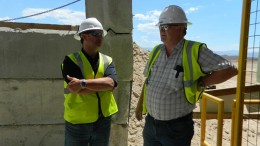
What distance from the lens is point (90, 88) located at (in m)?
3.01

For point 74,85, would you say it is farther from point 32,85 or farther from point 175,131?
point 32,85

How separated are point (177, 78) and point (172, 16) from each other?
529mm

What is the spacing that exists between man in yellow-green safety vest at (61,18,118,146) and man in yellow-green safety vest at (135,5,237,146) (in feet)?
1.64

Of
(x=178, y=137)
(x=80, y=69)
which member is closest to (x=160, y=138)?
(x=178, y=137)

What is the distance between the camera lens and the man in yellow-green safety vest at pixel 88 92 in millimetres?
3084

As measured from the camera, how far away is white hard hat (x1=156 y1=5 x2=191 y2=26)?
278cm

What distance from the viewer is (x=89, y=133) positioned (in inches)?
126

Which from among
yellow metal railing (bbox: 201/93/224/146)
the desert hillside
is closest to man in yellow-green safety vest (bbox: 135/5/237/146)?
yellow metal railing (bbox: 201/93/224/146)

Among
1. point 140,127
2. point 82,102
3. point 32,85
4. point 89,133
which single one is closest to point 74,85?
point 82,102

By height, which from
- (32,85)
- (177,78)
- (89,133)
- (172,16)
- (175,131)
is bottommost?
(89,133)

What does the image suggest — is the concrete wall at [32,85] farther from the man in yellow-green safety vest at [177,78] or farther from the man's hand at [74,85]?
the man in yellow-green safety vest at [177,78]

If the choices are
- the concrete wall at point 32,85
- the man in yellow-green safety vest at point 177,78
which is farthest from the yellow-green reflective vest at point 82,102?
the concrete wall at point 32,85

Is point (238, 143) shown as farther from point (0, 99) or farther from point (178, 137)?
point (0, 99)

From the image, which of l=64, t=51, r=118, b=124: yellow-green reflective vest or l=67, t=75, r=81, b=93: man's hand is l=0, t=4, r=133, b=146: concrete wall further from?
l=67, t=75, r=81, b=93: man's hand
